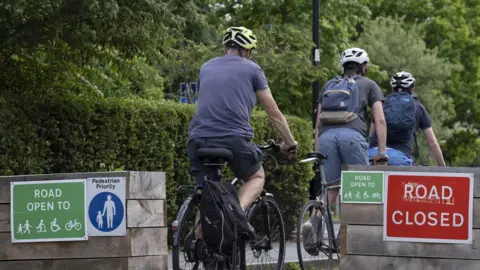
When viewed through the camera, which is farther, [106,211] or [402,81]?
[402,81]

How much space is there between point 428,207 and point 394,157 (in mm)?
2364

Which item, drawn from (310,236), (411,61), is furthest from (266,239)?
(411,61)

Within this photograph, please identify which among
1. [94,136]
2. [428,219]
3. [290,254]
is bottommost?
[290,254]

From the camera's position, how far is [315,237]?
920 centimetres

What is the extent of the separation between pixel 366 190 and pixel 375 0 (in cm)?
4461

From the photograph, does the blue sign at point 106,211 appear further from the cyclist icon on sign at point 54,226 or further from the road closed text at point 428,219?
the road closed text at point 428,219

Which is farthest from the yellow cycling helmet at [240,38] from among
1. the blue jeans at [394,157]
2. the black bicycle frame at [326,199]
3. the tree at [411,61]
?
the tree at [411,61]

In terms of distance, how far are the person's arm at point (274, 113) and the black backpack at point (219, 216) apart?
70cm

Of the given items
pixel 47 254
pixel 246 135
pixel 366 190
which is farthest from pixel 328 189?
pixel 47 254

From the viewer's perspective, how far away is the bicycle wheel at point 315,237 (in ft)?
29.9

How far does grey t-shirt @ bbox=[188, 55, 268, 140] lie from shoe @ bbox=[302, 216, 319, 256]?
5.41 ft

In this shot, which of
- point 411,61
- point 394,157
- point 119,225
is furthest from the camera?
point 411,61

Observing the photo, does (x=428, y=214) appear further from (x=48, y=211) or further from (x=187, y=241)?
(x=48, y=211)

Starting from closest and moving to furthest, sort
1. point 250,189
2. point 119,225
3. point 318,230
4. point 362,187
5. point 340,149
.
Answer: point 119,225
point 250,189
point 362,187
point 318,230
point 340,149
